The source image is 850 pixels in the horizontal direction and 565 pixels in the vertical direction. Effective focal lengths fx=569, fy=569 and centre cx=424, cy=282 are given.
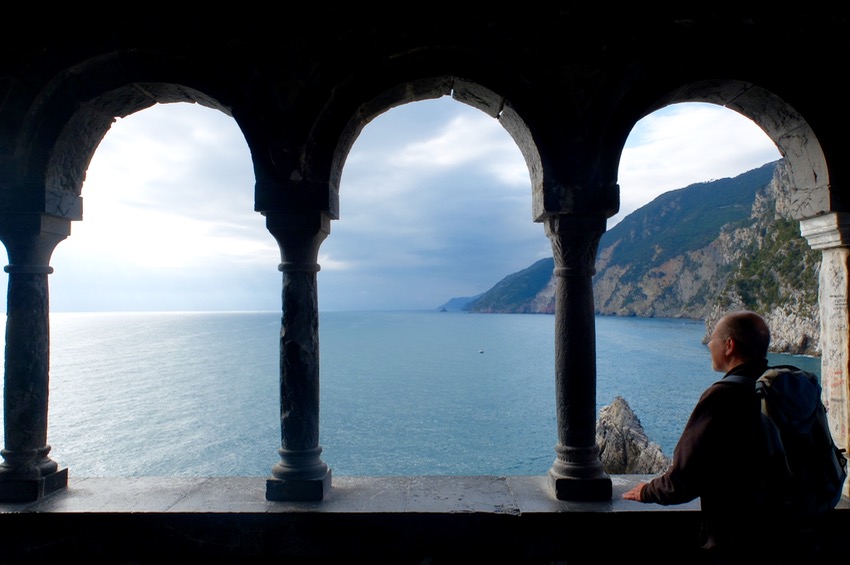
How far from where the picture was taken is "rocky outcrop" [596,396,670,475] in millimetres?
17922

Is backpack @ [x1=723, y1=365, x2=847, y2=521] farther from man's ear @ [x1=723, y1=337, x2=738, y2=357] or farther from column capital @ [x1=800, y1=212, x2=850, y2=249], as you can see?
column capital @ [x1=800, y1=212, x2=850, y2=249]

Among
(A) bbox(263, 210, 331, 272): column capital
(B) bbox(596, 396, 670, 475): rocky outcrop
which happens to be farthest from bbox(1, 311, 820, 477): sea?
(A) bbox(263, 210, 331, 272): column capital

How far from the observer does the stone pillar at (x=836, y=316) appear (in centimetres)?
367

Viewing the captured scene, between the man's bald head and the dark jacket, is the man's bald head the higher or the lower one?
the higher one

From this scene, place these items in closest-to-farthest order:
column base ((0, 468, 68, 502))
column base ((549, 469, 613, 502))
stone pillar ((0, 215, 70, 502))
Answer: column base ((549, 469, 613, 502)) < column base ((0, 468, 68, 502)) < stone pillar ((0, 215, 70, 502))

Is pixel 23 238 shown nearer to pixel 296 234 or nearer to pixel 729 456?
pixel 296 234

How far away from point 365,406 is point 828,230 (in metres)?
47.2

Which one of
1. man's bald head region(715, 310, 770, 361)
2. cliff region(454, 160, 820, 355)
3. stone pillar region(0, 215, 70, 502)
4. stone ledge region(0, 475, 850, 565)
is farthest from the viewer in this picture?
cliff region(454, 160, 820, 355)

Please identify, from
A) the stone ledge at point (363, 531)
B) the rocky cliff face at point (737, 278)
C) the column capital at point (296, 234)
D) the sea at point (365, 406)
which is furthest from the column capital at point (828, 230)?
the sea at point (365, 406)

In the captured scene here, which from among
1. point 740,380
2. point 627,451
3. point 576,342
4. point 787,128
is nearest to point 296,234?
point 576,342

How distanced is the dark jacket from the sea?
15.0m

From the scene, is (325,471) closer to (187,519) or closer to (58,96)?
(187,519)

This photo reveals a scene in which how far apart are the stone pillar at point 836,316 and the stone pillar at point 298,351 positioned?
3353mm

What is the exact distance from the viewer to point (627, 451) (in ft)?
63.2
